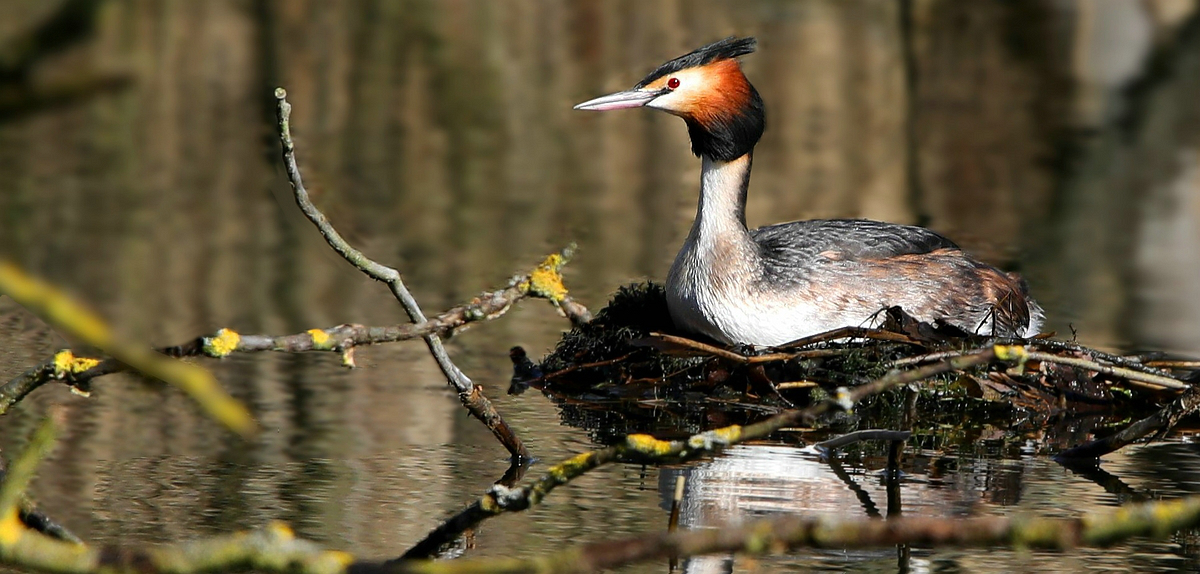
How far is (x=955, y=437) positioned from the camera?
4.55 m

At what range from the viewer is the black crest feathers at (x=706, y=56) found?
5.39m

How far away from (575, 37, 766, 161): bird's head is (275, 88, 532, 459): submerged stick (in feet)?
6.33

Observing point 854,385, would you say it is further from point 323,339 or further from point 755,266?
point 323,339

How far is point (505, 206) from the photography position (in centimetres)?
1024

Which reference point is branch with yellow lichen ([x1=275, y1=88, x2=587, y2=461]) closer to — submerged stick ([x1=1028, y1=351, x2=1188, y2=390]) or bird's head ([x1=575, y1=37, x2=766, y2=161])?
submerged stick ([x1=1028, y1=351, x2=1188, y2=390])

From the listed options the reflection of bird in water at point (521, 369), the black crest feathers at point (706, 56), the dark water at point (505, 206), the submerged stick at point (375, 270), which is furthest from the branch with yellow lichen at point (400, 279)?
the black crest feathers at point (706, 56)

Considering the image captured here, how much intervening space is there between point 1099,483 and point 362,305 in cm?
383

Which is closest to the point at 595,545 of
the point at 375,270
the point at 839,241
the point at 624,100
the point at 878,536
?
the point at 878,536

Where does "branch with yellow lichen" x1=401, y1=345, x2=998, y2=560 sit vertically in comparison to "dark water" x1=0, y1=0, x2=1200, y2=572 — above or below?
below

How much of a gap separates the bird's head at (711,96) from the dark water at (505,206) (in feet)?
3.84

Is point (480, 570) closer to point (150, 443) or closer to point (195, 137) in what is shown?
point (150, 443)

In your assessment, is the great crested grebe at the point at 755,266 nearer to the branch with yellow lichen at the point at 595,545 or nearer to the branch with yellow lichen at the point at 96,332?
the branch with yellow lichen at the point at 595,545

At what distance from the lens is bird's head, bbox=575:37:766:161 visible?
5.38 meters

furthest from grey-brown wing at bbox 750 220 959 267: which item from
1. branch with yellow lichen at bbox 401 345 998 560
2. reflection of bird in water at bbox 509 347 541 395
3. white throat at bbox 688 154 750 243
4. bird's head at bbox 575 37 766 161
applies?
branch with yellow lichen at bbox 401 345 998 560
